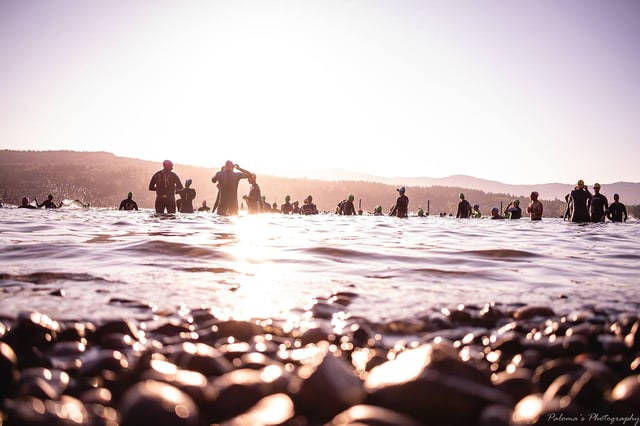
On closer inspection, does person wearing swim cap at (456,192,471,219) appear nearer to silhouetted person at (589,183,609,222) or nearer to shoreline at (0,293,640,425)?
silhouetted person at (589,183,609,222)

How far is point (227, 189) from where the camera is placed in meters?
14.7

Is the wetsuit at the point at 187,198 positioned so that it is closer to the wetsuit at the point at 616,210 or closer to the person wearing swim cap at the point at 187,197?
the person wearing swim cap at the point at 187,197

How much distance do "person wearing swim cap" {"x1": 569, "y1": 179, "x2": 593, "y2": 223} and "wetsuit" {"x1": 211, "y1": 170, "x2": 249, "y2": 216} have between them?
12.8 m

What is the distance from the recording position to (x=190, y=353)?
1.52 m

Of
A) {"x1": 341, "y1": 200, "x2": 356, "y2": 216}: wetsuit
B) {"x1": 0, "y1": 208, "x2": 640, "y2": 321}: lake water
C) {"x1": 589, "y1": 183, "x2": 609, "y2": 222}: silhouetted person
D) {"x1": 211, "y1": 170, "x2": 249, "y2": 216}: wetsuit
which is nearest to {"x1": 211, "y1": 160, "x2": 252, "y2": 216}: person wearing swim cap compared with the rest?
{"x1": 211, "y1": 170, "x2": 249, "y2": 216}: wetsuit

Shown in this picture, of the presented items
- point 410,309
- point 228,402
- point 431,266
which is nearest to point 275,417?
point 228,402

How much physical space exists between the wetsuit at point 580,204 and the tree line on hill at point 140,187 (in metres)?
73.2

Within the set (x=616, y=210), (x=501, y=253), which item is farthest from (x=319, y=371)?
(x=616, y=210)

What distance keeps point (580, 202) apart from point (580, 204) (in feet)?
0.31

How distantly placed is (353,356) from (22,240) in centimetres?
551

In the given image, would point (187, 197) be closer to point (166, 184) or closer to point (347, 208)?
point (166, 184)

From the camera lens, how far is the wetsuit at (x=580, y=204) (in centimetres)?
1670

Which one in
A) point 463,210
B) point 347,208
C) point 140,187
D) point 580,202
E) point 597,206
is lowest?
point 347,208

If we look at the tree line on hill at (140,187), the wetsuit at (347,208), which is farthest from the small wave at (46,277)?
the tree line on hill at (140,187)
